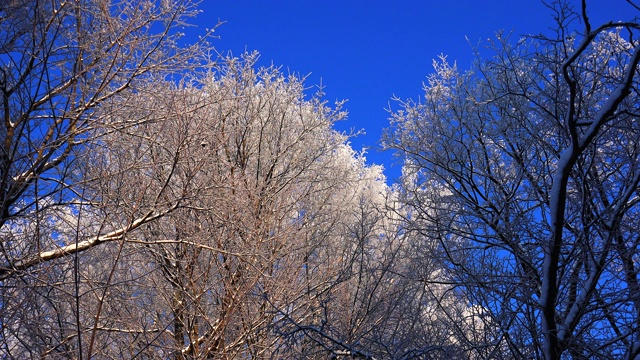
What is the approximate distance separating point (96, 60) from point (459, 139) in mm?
5999

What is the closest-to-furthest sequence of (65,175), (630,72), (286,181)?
(630,72) → (65,175) → (286,181)

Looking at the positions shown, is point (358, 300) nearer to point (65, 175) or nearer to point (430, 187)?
point (430, 187)

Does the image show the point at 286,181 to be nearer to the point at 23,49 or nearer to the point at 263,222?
the point at 263,222

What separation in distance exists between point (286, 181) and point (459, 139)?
299cm

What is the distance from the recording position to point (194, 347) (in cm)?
675

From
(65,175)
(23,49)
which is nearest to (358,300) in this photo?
(65,175)

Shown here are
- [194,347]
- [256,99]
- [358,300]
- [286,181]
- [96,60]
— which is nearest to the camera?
[96,60]

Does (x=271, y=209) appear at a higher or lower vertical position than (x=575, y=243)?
higher

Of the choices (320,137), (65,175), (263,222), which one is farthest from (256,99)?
(65,175)

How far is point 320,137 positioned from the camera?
11.2 metres

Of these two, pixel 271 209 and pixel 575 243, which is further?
pixel 271 209

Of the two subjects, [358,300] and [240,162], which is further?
[240,162]

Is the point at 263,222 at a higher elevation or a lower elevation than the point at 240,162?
lower

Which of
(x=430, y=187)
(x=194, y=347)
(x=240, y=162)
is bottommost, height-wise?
(x=194, y=347)
